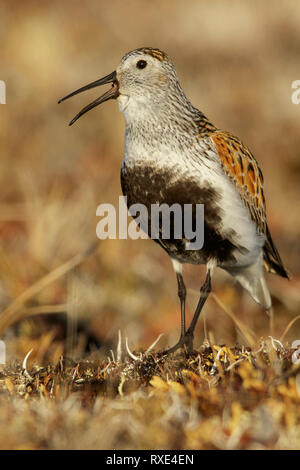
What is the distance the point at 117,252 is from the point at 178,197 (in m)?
4.53

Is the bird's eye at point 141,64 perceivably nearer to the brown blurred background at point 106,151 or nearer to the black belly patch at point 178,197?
the black belly patch at point 178,197

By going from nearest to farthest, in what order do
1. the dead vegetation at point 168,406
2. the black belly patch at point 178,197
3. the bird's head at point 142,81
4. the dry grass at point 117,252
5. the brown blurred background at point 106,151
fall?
the dead vegetation at point 168,406, the dry grass at point 117,252, the black belly patch at point 178,197, the bird's head at point 142,81, the brown blurred background at point 106,151

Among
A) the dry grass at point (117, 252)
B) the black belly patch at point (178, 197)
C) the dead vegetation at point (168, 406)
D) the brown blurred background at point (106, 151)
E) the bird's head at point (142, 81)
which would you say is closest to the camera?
the dead vegetation at point (168, 406)

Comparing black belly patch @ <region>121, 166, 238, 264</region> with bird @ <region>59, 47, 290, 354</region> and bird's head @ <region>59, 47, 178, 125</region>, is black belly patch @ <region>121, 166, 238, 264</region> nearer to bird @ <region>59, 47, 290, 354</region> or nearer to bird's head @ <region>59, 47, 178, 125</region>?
bird @ <region>59, 47, 290, 354</region>

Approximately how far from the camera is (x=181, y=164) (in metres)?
4.71

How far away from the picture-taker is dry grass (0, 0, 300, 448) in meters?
3.14

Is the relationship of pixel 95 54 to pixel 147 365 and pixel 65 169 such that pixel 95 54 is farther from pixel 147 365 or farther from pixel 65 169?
pixel 147 365

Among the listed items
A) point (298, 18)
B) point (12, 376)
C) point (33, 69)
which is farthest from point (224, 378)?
point (298, 18)

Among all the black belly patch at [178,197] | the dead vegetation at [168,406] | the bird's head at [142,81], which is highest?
the bird's head at [142,81]

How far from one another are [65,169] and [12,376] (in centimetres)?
942

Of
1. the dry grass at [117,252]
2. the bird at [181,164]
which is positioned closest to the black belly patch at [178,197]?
the bird at [181,164]

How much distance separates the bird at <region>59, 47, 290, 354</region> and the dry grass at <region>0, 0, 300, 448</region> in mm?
578

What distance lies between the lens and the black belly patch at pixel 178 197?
4.69 m
